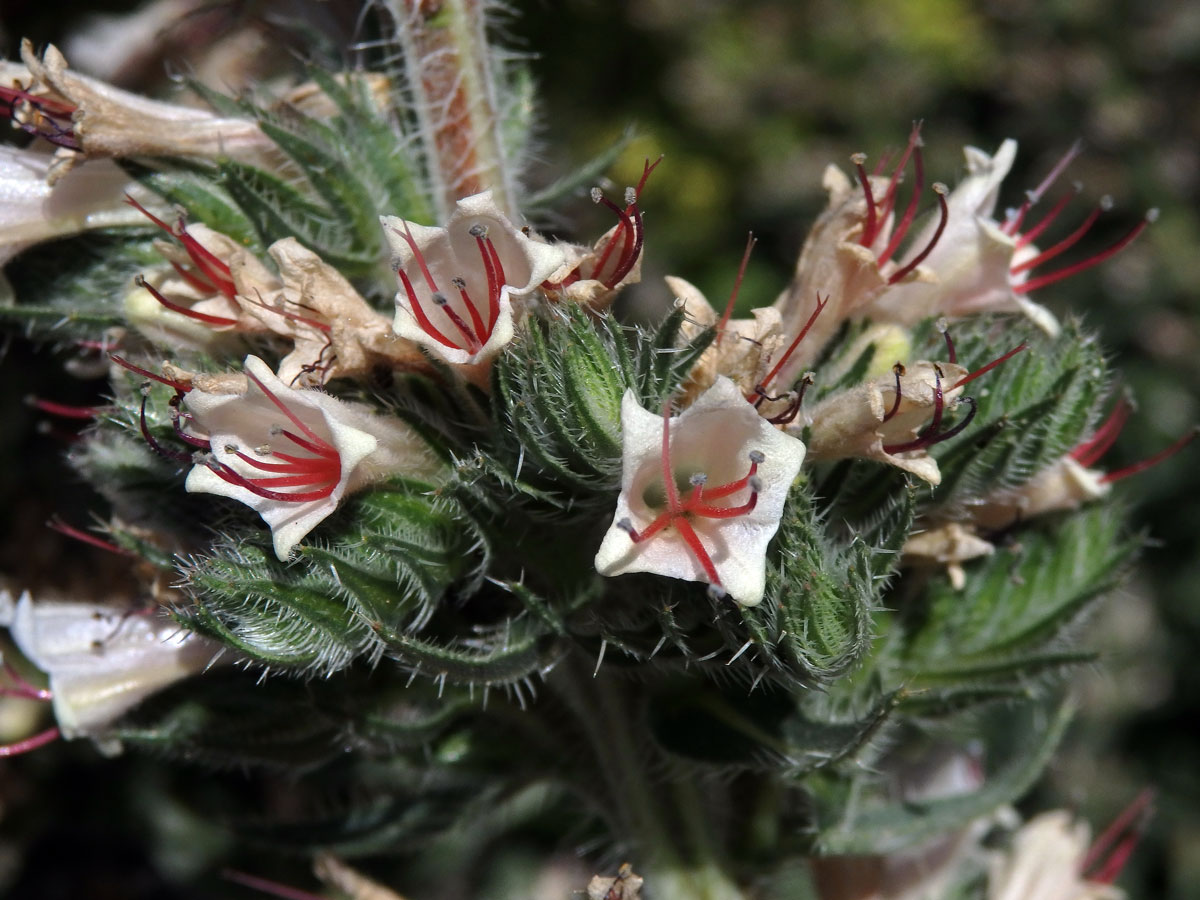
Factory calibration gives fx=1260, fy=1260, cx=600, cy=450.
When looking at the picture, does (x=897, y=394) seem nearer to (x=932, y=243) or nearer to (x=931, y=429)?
(x=931, y=429)

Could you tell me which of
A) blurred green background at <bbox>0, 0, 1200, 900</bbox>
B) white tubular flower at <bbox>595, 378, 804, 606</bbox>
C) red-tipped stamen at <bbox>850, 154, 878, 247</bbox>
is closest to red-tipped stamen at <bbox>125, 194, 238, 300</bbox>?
white tubular flower at <bbox>595, 378, 804, 606</bbox>

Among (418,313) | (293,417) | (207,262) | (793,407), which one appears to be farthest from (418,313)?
(793,407)

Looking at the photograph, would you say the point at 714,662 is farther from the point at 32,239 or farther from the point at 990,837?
the point at 990,837

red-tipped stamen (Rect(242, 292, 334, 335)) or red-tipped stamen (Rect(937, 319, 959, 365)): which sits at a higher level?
red-tipped stamen (Rect(937, 319, 959, 365))

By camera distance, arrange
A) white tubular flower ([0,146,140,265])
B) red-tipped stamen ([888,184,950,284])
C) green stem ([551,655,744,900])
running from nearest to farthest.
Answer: red-tipped stamen ([888,184,950,284]) → white tubular flower ([0,146,140,265]) → green stem ([551,655,744,900])

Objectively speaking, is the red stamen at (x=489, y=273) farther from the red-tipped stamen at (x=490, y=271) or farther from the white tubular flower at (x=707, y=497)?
the white tubular flower at (x=707, y=497)

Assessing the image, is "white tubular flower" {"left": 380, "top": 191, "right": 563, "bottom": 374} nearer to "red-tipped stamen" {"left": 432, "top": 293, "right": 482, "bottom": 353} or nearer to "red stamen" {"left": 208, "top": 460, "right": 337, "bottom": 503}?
"red-tipped stamen" {"left": 432, "top": 293, "right": 482, "bottom": 353}

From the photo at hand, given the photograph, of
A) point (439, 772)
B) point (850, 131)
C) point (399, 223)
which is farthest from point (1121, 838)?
point (399, 223)
